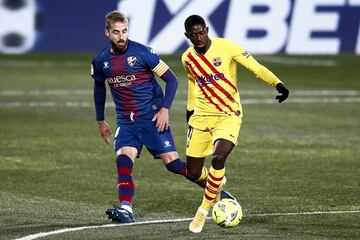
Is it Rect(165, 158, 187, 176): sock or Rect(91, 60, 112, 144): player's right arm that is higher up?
Rect(91, 60, 112, 144): player's right arm

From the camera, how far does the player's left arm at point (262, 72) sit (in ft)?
34.8

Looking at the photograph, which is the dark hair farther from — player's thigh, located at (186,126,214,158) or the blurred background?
the blurred background

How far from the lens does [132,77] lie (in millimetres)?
11266

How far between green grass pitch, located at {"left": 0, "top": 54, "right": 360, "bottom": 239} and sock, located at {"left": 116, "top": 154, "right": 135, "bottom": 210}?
0.24 m

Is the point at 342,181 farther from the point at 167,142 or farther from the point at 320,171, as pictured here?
the point at 167,142

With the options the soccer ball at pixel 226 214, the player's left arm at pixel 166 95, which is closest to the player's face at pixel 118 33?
the player's left arm at pixel 166 95

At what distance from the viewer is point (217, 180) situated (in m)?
10.5

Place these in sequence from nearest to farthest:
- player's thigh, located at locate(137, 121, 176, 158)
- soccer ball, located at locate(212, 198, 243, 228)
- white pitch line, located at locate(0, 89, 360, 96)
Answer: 1. soccer ball, located at locate(212, 198, 243, 228)
2. player's thigh, located at locate(137, 121, 176, 158)
3. white pitch line, located at locate(0, 89, 360, 96)

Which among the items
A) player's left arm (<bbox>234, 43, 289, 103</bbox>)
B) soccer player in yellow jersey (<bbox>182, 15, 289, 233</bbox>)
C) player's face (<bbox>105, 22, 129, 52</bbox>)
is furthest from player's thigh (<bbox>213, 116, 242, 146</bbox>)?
player's face (<bbox>105, 22, 129, 52</bbox>)

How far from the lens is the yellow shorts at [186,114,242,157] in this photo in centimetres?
1084

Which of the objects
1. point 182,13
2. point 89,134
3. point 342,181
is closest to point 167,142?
point 342,181

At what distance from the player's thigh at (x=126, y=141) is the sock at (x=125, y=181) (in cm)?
12

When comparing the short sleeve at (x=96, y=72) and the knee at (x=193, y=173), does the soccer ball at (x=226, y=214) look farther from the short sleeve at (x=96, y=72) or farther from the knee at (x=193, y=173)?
the short sleeve at (x=96, y=72)

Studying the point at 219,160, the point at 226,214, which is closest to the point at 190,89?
the point at 219,160
